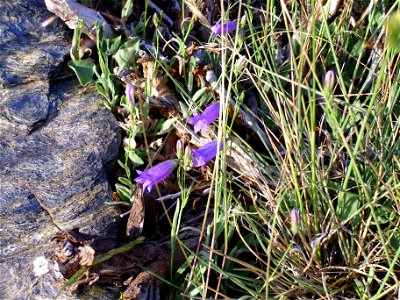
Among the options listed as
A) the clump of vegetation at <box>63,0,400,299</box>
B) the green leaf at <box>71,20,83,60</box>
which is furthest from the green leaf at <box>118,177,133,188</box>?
the green leaf at <box>71,20,83,60</box>

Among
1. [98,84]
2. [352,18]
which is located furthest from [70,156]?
[352,18]

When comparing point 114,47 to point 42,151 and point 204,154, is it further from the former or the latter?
point 204,154

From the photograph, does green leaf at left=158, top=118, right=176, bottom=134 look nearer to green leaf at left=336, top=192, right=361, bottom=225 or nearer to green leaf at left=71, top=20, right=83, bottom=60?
green leaf at left=71, top=20, right=83, bottom=60

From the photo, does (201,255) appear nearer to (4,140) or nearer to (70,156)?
(70,156)

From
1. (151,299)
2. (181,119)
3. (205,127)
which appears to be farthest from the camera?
(181,119)

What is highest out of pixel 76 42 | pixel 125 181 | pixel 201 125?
pixel 76 42

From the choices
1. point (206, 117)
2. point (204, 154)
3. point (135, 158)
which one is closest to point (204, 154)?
point (204, 154)
